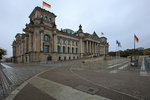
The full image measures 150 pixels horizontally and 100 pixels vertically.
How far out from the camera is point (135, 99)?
12.5ft

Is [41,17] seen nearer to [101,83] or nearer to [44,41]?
[44,41]

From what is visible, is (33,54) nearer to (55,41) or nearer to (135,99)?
(55,41)

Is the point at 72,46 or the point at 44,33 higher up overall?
the point at 44,33

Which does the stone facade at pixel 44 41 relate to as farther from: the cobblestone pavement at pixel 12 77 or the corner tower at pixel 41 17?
the cobblestone pavement at pixel 12 77

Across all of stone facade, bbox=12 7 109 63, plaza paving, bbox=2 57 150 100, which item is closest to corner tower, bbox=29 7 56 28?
stone facade, bbox=12 7 109 63

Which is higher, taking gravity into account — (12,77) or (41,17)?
(41,17)

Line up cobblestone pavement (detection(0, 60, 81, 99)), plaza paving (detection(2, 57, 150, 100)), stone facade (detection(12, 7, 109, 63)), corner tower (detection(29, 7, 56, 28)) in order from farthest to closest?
corner tower (detection(29, 7, 56, 28)) → stone facade (detection(12, 7, 109, 63)) → cobblestone pavement (detection(0, 60, 81, 99)) → plaza paving (detection(2, 57, 150, 100))

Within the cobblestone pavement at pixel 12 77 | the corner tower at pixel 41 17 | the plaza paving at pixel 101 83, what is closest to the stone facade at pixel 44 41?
the corner tower at pixel 41 17

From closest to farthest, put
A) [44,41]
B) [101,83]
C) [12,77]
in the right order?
[101,83] < [12,77] < [44,41]

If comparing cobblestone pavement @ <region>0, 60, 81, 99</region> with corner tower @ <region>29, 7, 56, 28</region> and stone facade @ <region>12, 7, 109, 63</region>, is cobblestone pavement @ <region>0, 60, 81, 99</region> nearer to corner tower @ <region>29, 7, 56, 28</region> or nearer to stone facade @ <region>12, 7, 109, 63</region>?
stone facade @ <region>12, 7, 109, 63</region>

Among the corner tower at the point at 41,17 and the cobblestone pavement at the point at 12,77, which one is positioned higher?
the corner tower at the point at 41,17

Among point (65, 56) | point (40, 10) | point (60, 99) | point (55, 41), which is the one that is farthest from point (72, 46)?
point (60, 99)

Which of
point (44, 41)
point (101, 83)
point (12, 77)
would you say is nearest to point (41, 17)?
point (44, 41)

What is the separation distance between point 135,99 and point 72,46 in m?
45.1
